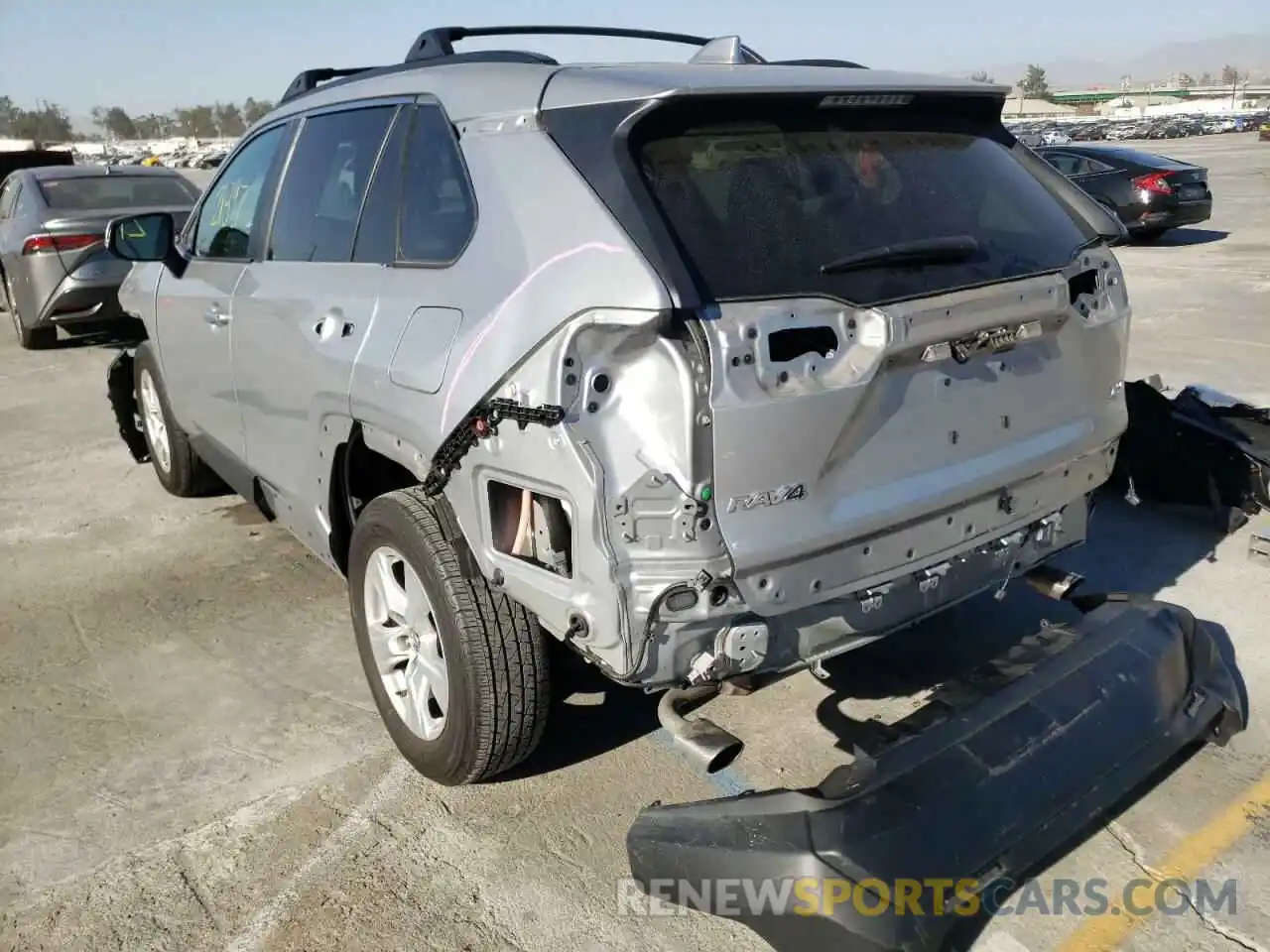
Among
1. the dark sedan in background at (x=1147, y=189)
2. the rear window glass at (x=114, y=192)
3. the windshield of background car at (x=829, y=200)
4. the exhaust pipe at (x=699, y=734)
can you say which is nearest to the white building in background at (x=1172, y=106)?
the dark sedan in background at (x=1147, y=189)

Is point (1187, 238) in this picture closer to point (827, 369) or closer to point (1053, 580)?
point (1053, 580)

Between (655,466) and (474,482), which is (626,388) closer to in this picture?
(655,466)

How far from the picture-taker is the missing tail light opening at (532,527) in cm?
246

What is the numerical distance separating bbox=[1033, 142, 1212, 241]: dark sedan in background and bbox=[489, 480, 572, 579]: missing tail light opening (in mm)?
14170

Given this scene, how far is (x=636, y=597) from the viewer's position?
2338mm

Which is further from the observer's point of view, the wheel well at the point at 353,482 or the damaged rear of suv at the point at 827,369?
the wheel well at the point at 353,482

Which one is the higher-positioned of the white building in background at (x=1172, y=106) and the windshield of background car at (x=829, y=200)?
the windshield of background car at (x=829, y=200)

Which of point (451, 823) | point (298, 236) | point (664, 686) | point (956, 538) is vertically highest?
point (298, 236)

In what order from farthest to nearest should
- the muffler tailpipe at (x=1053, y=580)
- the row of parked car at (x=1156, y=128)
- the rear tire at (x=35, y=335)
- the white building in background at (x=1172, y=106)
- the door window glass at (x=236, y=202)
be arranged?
the white building in background at (x=1172, y=106)
the row of parked car at (x=1156, y=128)
the rear tire at (x=35, y=335)
the door window glass at (x=236, y=202)
the muffler tailpipe at (x=1053, y=580)

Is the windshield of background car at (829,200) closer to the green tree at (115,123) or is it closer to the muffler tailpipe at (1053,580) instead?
the muffler tailpipe at (1053,580)

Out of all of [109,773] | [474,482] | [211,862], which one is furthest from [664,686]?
[109,773]

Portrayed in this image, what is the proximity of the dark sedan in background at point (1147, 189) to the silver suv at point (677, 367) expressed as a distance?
13270 millimetres

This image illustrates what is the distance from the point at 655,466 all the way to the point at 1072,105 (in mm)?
122651

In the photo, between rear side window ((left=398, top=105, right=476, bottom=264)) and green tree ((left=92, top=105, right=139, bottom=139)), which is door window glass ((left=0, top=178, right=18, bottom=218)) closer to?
rear side window ((left=398, top=105, right=476, bottom=264))
